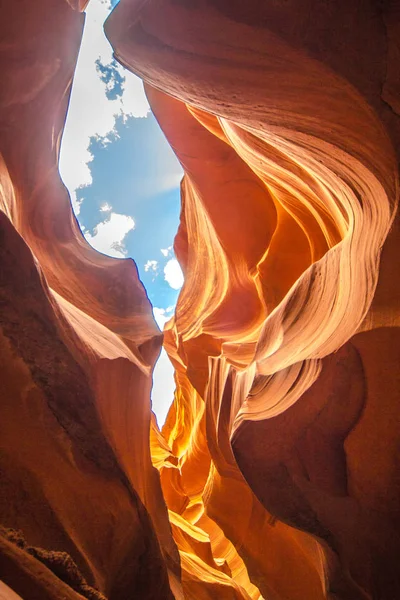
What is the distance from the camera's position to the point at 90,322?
4.67 m

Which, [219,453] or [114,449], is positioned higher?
[114,449]

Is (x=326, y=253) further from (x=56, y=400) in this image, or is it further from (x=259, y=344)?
(x=56, y=400)

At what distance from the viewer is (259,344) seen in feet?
19.0

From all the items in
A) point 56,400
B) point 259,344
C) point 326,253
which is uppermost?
point 326,253

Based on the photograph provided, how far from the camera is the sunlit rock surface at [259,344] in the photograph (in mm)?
2779

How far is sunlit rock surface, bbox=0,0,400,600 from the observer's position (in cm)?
278

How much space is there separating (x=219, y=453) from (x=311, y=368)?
435cm

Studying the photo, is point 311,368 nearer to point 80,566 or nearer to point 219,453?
point 80,566

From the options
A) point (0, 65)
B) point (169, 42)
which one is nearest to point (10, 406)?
point (169, 42)

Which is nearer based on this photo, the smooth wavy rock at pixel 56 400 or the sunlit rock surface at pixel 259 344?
the smooth wavy rock at pixel 56 400

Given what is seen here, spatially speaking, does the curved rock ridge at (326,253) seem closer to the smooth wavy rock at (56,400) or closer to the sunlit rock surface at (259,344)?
the sunlit rock surface at (259,344)

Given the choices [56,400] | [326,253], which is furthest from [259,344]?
[56,400]

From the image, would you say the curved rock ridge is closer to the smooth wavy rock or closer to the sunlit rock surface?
the sunlit rock surface

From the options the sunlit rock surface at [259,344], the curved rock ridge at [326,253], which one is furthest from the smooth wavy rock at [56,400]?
the curved rock ridge at [326,253]
